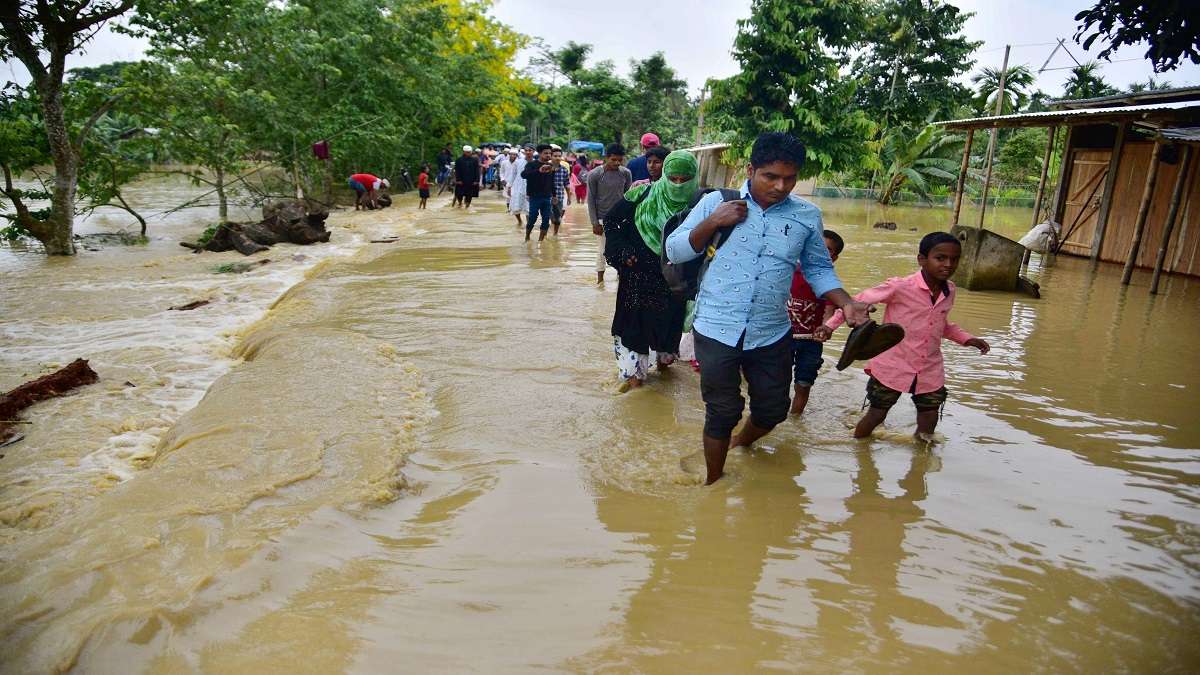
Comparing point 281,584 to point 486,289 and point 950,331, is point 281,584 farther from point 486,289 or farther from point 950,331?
point 486,289

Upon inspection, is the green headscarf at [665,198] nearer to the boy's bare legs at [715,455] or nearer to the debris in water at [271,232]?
the boy's bare legs at [715,455]

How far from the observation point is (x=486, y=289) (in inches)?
351

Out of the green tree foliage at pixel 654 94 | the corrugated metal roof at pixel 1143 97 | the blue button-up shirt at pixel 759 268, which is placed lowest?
the blue button-up shirt at pixel 759 268

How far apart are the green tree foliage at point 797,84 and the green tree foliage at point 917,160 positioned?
164 inches

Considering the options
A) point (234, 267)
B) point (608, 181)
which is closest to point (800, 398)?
point (608, 181)

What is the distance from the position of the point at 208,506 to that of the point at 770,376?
253 centimetres

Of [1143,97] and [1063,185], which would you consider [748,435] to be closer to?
[1143,97]

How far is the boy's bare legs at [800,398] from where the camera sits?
15.7 ft

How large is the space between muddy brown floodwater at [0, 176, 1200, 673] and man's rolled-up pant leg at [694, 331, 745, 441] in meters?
0.39

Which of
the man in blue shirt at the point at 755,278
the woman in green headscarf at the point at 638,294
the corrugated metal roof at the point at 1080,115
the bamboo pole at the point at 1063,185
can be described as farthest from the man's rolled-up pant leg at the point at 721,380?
the bamboo pole at the point at 1063,185

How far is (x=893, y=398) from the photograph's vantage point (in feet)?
13.8

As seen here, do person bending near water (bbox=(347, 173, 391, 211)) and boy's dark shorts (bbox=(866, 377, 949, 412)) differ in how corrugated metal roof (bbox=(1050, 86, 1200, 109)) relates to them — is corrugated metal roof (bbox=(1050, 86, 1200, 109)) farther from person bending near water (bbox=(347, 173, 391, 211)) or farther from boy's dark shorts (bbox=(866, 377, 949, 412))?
person bending near water (bbox=(347, 173, 391, 211))

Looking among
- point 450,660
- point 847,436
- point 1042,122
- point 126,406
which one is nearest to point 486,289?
point 126,406

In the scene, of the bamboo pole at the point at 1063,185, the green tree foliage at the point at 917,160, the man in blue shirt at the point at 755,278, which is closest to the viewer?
the man in blue shirt at the point at 755,278
